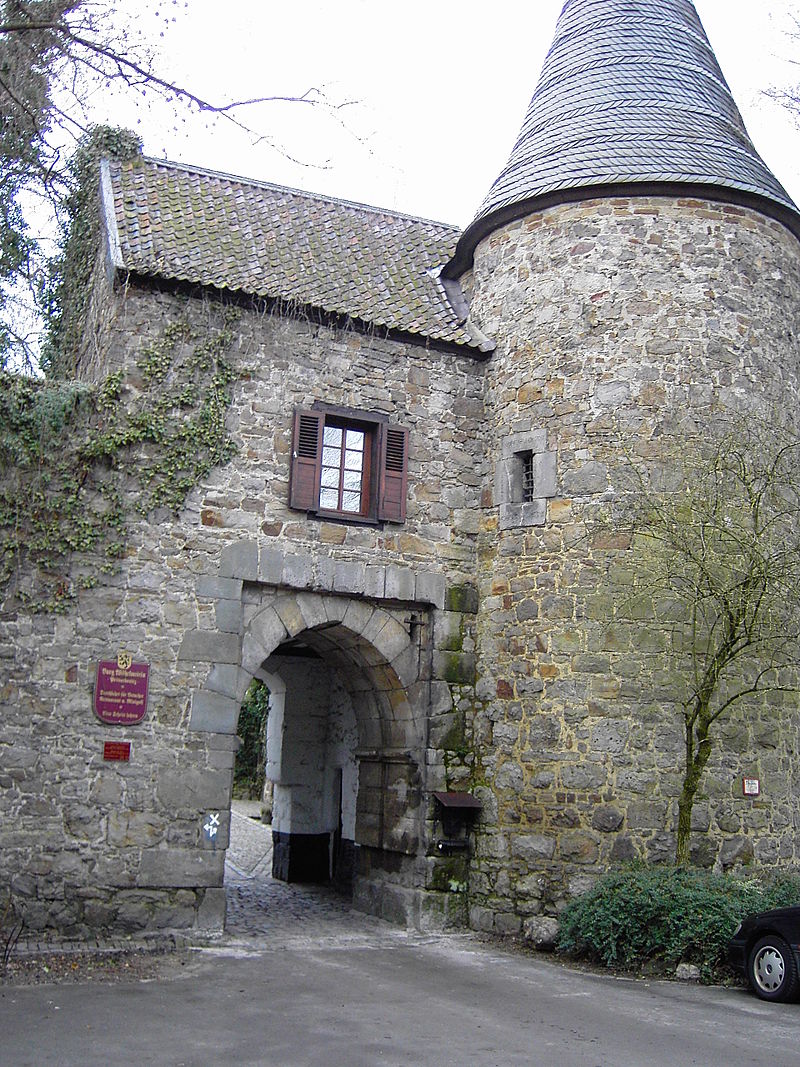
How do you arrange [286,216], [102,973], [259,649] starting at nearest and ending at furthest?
[102,973], [259,649], [286,216]

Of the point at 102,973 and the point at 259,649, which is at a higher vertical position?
the point at 259,649

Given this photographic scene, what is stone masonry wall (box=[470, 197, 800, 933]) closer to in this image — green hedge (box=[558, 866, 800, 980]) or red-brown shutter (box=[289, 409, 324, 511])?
green hedge (box=[558, 866, 800, 980])

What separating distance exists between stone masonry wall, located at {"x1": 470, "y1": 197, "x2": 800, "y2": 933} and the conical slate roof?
264 mm

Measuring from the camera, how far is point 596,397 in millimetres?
10914

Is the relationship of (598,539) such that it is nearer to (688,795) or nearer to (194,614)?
(688,795)

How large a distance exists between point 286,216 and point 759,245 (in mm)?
5511

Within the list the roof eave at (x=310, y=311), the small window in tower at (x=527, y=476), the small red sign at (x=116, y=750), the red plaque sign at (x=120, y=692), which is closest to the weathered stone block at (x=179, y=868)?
the small red sign at (x=116, y=750)

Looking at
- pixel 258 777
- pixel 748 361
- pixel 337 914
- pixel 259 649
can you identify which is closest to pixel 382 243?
pixel 748 361

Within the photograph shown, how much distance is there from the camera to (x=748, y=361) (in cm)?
Result: 1105

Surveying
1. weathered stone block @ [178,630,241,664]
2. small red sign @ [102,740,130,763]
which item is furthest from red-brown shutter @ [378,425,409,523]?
small red sign @ [102,740,130,763]

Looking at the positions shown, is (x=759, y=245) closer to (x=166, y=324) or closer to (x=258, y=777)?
(x=166, y=324)

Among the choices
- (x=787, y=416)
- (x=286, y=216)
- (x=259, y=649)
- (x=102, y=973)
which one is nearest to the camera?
(x=102, y=973)

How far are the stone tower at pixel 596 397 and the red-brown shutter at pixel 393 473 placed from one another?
0.99m

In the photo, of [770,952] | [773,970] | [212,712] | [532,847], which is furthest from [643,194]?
[773,970]
